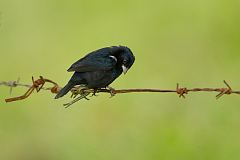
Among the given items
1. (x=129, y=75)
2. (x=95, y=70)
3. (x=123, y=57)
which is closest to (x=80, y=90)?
(x=95, y=70)

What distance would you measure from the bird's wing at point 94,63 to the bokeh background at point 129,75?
246cm

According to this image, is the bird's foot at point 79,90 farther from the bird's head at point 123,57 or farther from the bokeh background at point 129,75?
the bokeh background at point 129,75

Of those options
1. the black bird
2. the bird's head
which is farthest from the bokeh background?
the black bird

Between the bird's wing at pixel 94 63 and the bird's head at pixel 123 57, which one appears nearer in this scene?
the bird's wing at pixel 94 63

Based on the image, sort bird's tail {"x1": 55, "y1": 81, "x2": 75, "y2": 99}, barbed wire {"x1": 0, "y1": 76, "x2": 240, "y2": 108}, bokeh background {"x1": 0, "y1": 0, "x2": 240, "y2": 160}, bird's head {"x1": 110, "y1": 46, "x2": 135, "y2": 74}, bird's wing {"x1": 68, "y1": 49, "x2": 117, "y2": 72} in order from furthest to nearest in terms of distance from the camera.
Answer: bokeh background {"x1": 0, "y1": 0, "x2": 240, "y2": 160} < bird's head {"x1": 110, "y1": 46, "x2": 135, "y2": 74} < bird's wing {"x1": 68, "y1": 49, "x2": 117, "y2": 72} < bird's tail {"x1": 55, "y1": 81, "x2": 75, "y2": 99} < barbed wire {"x1": 0, "y1": 76, "x2": 240, "y2": 108}

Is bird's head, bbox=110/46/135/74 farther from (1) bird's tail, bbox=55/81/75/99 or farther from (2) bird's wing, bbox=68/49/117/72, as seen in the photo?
(1) bird's tail, bbox=55/81/75/99

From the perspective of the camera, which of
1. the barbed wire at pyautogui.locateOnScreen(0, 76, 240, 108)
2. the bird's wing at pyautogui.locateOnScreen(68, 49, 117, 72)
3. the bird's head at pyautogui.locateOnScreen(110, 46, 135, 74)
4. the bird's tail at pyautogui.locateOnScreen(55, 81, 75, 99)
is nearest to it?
the barbed wire at pyautogui.locateOnScreen(0, 76, 240, 108)

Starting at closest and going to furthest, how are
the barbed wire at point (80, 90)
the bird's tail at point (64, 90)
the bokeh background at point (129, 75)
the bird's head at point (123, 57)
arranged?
the barbed wire at point (80, 90) → the bird's tail at point (64, 90) → the bird's head at point (123, 57) → the bokeh background at point (129, 75)

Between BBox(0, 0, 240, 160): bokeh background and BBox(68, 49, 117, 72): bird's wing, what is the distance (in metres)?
2.46

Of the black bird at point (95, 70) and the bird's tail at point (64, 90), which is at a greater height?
the black bird at point (95, 70)

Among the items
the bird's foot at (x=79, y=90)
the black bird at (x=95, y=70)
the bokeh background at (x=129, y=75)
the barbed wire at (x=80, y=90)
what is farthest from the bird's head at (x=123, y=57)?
the bokeh background at (x=129, y=75)

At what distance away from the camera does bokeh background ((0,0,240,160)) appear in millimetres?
9203

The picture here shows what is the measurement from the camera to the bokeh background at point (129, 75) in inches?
362

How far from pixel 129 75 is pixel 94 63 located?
14.4ft
